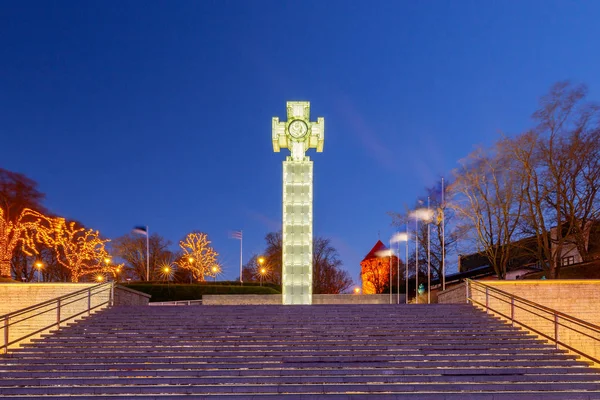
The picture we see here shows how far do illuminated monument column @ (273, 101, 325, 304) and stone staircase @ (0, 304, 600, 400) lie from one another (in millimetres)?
7143

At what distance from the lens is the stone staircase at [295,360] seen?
32.3 feet

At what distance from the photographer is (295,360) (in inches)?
446

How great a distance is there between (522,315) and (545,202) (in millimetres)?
13253

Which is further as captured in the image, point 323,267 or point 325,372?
point 323,267

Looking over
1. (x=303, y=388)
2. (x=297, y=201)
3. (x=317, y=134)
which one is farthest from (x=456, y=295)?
(x=303, y=388)

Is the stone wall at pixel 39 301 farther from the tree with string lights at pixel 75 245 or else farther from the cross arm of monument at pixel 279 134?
the tree with string lights at pixel 75 245

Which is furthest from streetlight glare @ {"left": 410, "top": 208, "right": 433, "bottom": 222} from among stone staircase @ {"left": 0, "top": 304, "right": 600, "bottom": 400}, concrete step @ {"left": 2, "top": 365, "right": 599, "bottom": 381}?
concrete step @ {"left": 2, "top": 365, "right": 599, "bottom": 381}

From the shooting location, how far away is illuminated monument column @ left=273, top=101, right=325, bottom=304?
22453 mm

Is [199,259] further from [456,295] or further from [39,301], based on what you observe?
[456,295]

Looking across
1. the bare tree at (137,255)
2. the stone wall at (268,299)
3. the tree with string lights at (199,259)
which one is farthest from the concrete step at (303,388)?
the bare tree at (137,255)

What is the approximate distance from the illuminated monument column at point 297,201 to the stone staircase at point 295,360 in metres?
7.14

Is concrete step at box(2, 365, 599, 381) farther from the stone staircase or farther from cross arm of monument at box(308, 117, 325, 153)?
cross arm of monument at box(308, 117, 325, 153)

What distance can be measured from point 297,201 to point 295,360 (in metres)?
11.9

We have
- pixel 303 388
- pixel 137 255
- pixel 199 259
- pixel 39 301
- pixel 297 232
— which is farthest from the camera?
pixel 137 255
